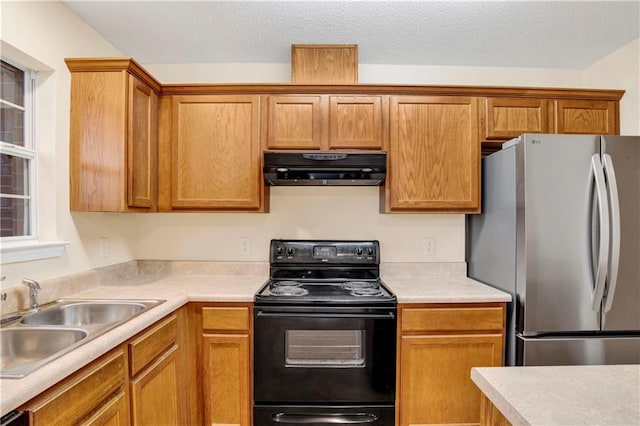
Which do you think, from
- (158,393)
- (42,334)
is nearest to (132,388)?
(158,393)

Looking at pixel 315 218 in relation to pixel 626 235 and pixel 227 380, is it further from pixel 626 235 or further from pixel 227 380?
pixel 626 235

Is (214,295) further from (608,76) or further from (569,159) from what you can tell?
(608,76)

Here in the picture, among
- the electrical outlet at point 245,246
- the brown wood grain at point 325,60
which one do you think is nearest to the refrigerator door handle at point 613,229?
the brown wood grain at point 325,60

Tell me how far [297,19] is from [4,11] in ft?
4.64

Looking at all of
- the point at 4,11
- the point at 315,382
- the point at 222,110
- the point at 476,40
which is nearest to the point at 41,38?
the point at 4,11

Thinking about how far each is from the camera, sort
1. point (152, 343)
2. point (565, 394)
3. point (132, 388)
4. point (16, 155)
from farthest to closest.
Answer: point (16, 155) < point (152, 343) < point (132, 388) < point (565, 394)

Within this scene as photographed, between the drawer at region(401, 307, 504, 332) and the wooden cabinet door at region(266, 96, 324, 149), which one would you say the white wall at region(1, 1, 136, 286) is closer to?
the wooden cabinet door at region(266, 96, 324, 149)

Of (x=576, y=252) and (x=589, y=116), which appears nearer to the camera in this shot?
(x=576, y=252)

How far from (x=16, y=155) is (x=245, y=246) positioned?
4.50 feet

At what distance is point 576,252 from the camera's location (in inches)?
66.8

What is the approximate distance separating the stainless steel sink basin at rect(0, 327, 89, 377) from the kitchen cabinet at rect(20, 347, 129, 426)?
0.21m

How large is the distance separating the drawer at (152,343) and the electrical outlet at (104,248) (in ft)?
2.57

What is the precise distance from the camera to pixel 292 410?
177 cm

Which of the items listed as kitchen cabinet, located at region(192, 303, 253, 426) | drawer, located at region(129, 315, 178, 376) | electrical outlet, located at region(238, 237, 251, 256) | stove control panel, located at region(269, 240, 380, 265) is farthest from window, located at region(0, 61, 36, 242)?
stove control panel, located at region(269, 240, 380, 265)
